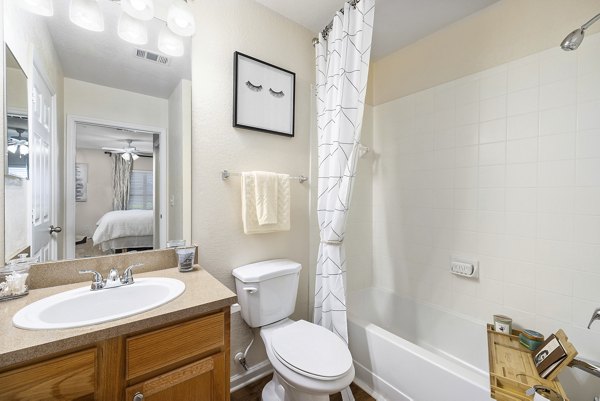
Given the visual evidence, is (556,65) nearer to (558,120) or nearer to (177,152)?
(558,120)

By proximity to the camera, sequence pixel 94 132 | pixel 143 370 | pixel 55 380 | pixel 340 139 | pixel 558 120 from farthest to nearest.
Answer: pixel 340 139 → pixel 558 120 → pixel 94 132 → pixel 143 370 → pixel 55 380

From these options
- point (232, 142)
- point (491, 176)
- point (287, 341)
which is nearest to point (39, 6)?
point (232, 142)

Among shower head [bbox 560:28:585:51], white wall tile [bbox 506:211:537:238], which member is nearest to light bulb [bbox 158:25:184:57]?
shower head [bbox 560:28:585:51]

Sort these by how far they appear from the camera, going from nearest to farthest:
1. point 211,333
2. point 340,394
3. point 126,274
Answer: point 211,333 → point 126,274 → point 340,394

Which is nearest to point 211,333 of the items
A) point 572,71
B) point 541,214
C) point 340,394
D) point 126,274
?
point 126,274

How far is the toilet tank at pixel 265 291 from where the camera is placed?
1408mm

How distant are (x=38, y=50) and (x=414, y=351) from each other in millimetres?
2245

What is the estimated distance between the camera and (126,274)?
1068mm

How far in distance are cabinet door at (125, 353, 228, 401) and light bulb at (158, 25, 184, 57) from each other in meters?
1.48

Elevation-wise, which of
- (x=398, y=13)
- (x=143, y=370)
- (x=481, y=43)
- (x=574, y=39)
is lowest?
(x=143, y=370)

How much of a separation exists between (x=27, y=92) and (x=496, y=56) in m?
2.48

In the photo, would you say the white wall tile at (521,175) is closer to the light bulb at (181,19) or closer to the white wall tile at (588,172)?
the white wall tile at (588,172)

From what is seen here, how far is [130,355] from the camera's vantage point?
769 mm

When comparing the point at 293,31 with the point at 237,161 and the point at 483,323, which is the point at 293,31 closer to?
the point at 237,161
